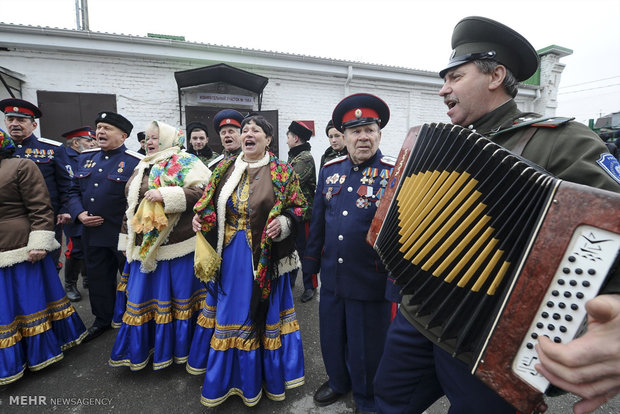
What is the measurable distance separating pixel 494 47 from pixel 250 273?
6.53 ft

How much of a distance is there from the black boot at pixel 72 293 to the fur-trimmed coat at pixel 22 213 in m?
A: 1.92

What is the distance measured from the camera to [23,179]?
8.02ft

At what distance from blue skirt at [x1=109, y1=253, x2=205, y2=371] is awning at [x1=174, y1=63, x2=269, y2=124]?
5.29 meters

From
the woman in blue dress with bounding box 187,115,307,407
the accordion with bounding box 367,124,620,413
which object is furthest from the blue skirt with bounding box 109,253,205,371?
the accordion with bounding box 367,124,620,413

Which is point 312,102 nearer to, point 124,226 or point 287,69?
point 287,69

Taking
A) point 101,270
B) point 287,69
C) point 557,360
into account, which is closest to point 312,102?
point 287,69

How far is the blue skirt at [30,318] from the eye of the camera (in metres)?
2.37

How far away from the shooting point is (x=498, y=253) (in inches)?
36.9

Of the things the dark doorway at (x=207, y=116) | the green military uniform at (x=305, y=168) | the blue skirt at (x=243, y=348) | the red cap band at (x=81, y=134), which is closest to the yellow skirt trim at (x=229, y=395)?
the blue skirt at (x=243, y=348)

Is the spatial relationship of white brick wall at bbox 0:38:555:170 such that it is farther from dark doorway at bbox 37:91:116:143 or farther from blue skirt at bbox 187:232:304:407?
blue skirt at bbox 187:232:304:407

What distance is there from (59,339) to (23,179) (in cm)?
156


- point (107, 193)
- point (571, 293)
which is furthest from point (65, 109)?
point (571, 293)

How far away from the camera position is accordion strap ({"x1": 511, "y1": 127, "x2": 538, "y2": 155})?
3.70 ft

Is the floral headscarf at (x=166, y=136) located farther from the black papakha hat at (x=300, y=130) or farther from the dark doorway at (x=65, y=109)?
the dark doorway at (x=65, y=109)
